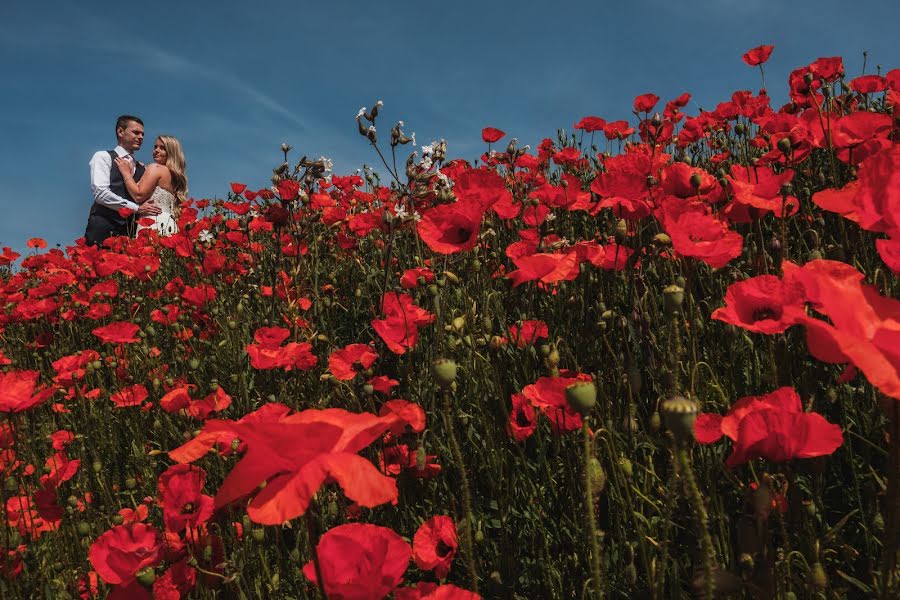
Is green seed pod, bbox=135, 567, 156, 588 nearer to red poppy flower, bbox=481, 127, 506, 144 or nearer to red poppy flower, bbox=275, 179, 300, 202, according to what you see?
red poppy flower, bbox=275, 179, 300, 202

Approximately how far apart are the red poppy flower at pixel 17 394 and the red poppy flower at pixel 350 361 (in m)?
0.96

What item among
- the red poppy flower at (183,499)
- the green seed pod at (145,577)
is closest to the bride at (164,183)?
the red poppy flower at (183,499)

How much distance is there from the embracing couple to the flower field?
206 inches

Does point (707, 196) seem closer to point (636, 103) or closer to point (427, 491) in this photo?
point (427, 491)

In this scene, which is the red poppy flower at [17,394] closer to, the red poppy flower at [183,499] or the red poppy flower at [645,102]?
the red poppy flower at [183,499]

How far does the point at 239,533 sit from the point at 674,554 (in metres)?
1.25

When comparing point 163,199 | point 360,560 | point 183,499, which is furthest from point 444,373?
point 163,199

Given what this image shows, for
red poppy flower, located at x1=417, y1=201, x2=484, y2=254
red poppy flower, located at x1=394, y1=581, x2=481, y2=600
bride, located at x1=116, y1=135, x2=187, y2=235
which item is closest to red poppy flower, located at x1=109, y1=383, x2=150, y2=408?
red poppy flower, located at x1=417, y1=201, x2=484, y2=254

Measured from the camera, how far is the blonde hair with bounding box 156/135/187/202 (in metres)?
9.41

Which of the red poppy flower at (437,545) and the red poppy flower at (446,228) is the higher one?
the red poppy flower at (446,228)

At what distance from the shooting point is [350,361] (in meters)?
2.28

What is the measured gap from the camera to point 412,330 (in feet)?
7.63

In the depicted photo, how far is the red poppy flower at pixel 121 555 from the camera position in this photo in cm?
149

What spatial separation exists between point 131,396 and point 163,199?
23.2 feet
